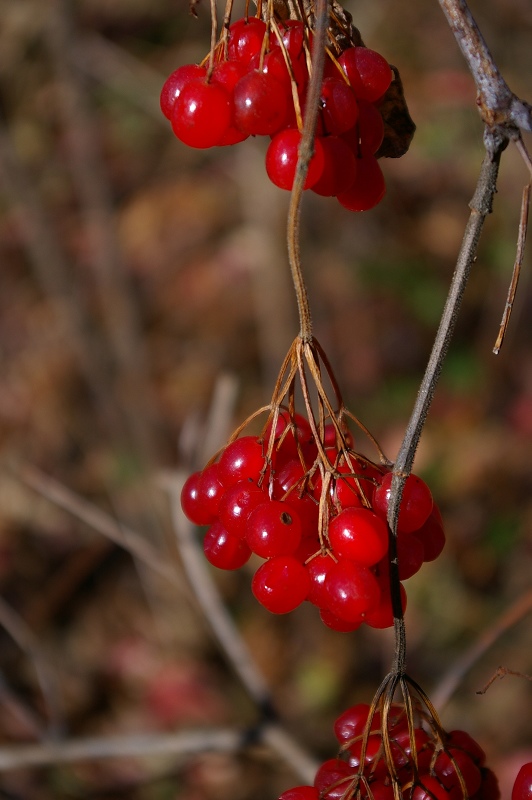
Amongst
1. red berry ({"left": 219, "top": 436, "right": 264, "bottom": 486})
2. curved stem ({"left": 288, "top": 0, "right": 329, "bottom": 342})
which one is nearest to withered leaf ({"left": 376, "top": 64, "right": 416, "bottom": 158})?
curved stem ({"left": 288, "top": 0, "right": 329, "bottom": 342})

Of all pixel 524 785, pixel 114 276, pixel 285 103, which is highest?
pixel 114 276

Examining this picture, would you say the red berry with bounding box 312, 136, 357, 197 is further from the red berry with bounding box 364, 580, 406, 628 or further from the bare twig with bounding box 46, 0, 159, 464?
the bare twig with bounding box 46, 0, 159, 464

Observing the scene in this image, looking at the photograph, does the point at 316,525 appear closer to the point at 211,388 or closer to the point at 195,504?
the point at 195,504

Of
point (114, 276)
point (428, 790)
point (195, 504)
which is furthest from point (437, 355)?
point (114, 276)

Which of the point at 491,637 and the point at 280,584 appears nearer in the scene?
the point at 280,584

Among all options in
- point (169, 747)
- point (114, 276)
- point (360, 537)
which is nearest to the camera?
point (360, 537)

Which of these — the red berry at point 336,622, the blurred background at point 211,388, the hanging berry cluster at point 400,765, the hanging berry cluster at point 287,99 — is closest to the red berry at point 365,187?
the hanging berry cluster at point 287,99

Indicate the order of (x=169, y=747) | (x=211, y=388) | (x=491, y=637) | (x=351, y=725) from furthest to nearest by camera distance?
1. (x=211, y=388)
2. (x=169, y=747)
3. (x=491, y=637)
4. (x=351, y=725)
